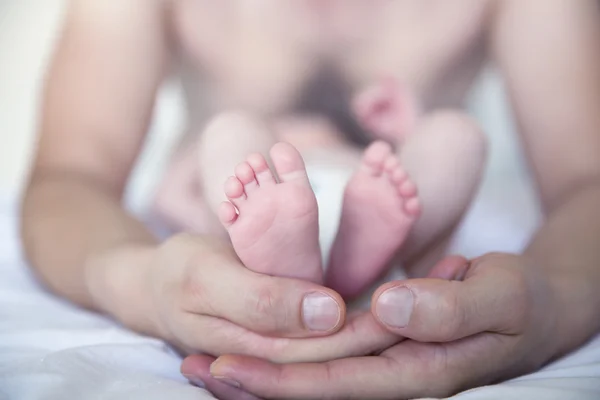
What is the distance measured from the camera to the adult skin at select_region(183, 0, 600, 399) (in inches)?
11.9

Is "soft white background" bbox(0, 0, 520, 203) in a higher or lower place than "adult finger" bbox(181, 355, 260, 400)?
higher

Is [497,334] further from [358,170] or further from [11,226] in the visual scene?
[11,226]

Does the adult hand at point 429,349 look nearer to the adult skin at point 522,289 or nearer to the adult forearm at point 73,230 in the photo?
the adult skin at point 522,289

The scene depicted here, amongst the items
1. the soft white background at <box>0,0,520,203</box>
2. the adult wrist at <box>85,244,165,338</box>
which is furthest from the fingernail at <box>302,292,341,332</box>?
the soft white background at <box>0,0,520,203</box>

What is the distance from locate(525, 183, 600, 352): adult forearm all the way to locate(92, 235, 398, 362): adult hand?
0.13m

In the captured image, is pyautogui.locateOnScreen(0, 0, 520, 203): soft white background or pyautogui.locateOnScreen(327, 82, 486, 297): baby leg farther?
pyautogui.locateOnScreen(0, 0, 520, 203): soft white background

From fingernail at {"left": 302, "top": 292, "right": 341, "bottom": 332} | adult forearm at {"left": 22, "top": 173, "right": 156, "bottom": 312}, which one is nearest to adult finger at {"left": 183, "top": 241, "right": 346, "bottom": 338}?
fingernail at {"left": 302, "top": 292, "right": 341, "bottom": 332}

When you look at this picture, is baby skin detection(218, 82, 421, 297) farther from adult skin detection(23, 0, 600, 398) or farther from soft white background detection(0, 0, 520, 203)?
soft white background detection(0, 0, 520, 203)

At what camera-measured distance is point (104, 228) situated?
0.45 metres

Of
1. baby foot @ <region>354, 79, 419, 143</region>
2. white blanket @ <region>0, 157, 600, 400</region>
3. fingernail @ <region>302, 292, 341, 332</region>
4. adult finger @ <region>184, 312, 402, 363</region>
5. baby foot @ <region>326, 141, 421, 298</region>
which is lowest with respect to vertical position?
white blanket @ <region>0, 157, 600, 400</region>

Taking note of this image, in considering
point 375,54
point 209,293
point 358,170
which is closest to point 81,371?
point 209,293

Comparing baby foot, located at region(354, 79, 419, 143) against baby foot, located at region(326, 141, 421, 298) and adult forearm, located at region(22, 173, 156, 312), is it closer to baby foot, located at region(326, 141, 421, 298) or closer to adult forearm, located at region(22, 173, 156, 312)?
baby foot, located at region(326, 141, 421, 298)

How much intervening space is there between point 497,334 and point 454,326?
1.6 inches

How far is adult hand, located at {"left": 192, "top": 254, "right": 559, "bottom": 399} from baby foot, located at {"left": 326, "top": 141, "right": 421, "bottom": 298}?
48mm
